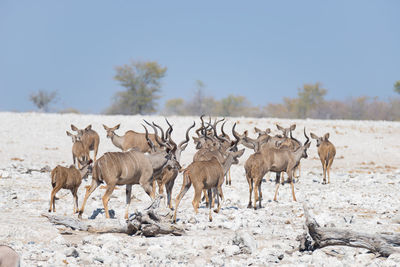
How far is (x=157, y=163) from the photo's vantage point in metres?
11.5

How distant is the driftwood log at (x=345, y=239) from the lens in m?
7.18

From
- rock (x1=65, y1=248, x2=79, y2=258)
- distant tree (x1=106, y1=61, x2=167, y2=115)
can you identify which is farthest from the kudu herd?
distant tree (x1=106, y1=61, x2=167, y2=115)

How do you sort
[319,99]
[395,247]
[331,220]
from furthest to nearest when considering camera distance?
[319,99] < [331,220] < [395,247]

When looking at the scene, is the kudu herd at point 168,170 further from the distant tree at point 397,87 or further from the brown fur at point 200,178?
the distant tree at point 397,87

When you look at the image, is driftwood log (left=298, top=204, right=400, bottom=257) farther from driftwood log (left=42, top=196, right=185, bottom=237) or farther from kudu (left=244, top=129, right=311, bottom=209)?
kudu (left=244, top=129, right=311, bottom=209)

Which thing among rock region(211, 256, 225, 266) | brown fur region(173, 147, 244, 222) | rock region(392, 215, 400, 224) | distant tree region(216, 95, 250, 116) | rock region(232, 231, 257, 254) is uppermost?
distant tree region(216, 95, 250, 116)

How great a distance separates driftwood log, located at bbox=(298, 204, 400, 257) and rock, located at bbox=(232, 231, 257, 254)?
2.17 ft

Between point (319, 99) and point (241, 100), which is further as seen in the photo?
point (241, 100)

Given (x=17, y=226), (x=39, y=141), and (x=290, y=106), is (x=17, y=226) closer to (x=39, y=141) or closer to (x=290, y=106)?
(x=39, y=141)

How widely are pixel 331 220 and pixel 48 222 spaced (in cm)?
508

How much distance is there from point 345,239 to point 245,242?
1.37 metres

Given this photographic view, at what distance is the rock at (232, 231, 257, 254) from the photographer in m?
7.68

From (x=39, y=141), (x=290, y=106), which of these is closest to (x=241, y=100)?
(x=290, y=106)

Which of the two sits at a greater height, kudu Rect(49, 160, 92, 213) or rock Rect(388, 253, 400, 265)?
kudu Rect(49, 160, 92, 213)
